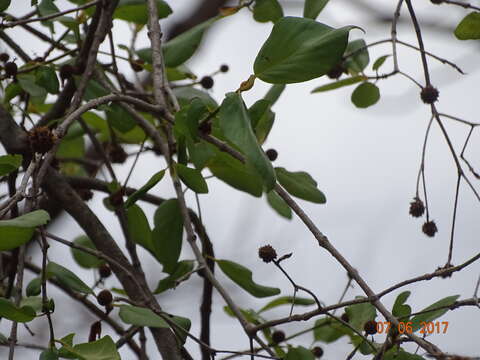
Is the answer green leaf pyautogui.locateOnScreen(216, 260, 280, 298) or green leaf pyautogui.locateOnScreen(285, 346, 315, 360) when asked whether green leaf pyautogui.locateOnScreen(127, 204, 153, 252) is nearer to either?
green leaf pyautogui.locateOnScreen(216, 260, 280, 298)

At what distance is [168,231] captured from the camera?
1.00 m

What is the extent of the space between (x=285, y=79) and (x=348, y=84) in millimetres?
416

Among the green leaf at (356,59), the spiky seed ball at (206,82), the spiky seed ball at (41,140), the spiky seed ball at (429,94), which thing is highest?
the spiky seed ball at (206,82)

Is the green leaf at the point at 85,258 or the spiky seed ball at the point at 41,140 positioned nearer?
→ the spiky seed ball at the point at 41,140

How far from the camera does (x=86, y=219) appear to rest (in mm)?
1027

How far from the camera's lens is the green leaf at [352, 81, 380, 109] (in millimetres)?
1135

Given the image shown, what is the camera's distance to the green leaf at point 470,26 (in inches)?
35.1

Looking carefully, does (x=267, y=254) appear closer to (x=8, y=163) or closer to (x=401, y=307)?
(x=401, y=307)

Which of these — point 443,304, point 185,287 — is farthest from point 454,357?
point 185,287

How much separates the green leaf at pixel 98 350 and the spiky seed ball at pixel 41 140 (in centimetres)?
19

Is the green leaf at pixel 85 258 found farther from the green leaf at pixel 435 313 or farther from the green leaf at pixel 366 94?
the green leaf at pixel 435 313

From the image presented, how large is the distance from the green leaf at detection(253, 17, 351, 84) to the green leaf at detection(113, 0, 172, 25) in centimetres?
37

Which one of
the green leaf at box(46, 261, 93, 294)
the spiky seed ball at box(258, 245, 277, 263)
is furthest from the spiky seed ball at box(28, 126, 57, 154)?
the spiky seed ball at box(258, 245, 277, 263)

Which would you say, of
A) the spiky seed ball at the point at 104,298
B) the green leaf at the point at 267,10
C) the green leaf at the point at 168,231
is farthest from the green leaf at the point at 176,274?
the green leaf at the point at 267,10
